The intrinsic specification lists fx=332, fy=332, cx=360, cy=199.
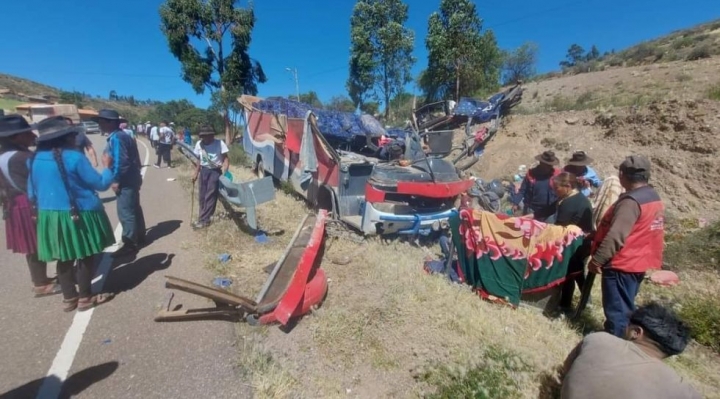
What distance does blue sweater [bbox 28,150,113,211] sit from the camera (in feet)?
9.16

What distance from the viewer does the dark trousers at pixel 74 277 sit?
9.76ft

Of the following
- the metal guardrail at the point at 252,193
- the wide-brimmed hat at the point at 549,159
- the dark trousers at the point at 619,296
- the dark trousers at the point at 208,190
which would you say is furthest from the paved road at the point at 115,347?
the wide-brimmed hat at the point at 549,159

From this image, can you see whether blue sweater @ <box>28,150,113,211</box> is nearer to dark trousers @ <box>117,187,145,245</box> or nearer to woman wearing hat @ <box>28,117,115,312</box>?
woman wearing hat @ <box>28,117,115,312</box>

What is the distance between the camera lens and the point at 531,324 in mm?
3105

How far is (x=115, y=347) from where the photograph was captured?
2.59m

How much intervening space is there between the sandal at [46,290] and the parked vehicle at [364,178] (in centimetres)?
331

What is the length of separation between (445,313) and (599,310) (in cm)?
196

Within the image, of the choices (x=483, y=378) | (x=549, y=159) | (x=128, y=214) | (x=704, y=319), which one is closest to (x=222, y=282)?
(x=128, y=214)

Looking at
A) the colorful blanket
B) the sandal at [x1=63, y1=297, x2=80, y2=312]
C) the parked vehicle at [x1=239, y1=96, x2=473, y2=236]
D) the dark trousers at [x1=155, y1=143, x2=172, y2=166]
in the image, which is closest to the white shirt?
the parked vehicle at [x1=239, y1=96, x2=473, y2=236]

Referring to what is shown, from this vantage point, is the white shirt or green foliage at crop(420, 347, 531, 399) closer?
green foliage at crop(420, 347, 531, 399)

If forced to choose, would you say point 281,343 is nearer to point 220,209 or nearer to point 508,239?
point 508,239

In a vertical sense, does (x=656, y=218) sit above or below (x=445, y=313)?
above

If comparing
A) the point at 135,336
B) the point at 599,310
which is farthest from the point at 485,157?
the point at 135,336

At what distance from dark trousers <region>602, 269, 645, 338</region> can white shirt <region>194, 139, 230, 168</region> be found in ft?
16.7
